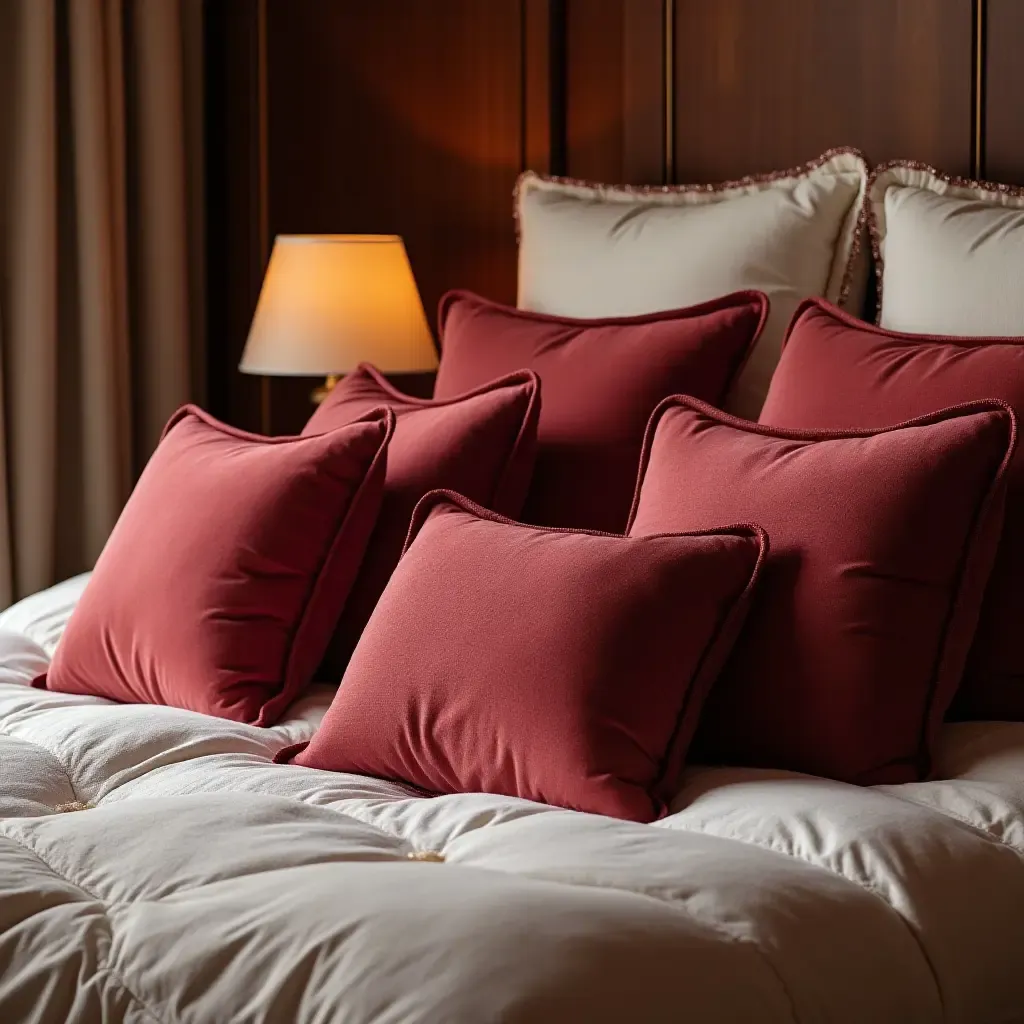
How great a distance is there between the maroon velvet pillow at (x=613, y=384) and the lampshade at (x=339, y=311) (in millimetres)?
659

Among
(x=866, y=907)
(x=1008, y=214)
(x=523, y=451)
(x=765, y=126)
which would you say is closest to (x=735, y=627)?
(x=866, y=907)

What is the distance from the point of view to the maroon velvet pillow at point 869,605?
1.53 m

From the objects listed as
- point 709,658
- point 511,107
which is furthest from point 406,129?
point 709,658

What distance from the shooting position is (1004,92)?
235cm

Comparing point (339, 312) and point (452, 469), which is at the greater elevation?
point (339, 312)

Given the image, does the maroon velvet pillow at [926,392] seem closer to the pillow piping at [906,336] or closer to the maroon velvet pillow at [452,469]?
the pillow piping at [906,336]

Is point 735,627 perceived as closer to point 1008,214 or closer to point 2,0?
point 1008,214

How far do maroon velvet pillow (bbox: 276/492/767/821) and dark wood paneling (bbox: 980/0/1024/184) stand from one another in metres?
1.12

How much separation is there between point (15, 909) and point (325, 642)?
Answer: 2.78ft

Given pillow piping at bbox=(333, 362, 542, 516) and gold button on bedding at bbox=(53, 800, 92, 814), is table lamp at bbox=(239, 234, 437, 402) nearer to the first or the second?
pillow piping at bbox=(333, 362, 542, 516)

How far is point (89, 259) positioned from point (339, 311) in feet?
2.46

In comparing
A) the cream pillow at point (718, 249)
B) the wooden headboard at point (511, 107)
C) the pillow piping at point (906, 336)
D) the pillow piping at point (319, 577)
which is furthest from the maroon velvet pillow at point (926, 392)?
the wooden headboard at point (511, 107)

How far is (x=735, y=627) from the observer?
154 centimetres

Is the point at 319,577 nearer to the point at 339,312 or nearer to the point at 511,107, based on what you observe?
the point at 339,312
